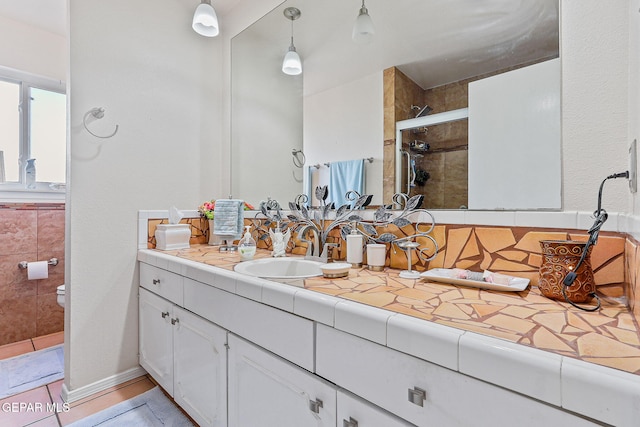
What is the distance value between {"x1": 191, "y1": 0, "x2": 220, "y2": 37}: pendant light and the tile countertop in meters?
1.66

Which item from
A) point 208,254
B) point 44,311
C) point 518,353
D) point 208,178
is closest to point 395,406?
point 518,353

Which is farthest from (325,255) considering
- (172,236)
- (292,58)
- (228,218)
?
(292,58)

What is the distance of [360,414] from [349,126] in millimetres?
1209

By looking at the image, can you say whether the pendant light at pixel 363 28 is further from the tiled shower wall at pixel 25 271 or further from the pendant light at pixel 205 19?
the tiled shower wall at pixel 25 271

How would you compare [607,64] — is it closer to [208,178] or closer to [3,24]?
[208,178]

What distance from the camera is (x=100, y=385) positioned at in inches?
67.6

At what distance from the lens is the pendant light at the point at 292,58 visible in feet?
5.96

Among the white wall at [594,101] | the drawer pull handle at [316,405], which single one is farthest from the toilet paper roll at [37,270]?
the white wall at [594,101]

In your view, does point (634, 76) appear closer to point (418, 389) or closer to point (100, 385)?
point (418, 389)

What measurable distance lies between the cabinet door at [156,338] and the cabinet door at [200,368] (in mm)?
74

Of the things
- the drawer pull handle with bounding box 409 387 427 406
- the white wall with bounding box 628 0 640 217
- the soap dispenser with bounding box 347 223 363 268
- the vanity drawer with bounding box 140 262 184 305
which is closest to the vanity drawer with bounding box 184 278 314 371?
the vanity drawer with bounding box 140 262 184 305

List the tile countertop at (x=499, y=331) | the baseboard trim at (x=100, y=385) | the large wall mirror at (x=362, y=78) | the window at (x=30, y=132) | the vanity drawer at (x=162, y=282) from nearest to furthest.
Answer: the tile countertop at (x=499, y=331)
the large wall mirror at (x=362, y=78)
the vanity drawer at (x=162, y=282)
the baseboard trim at (x=100, y=385)
the window at (x=30, y=132)

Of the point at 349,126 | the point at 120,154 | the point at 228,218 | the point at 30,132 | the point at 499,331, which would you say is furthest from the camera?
the point at 30,132

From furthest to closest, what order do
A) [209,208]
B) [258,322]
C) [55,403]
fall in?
[209,208] < [55,403] < [258,322]
